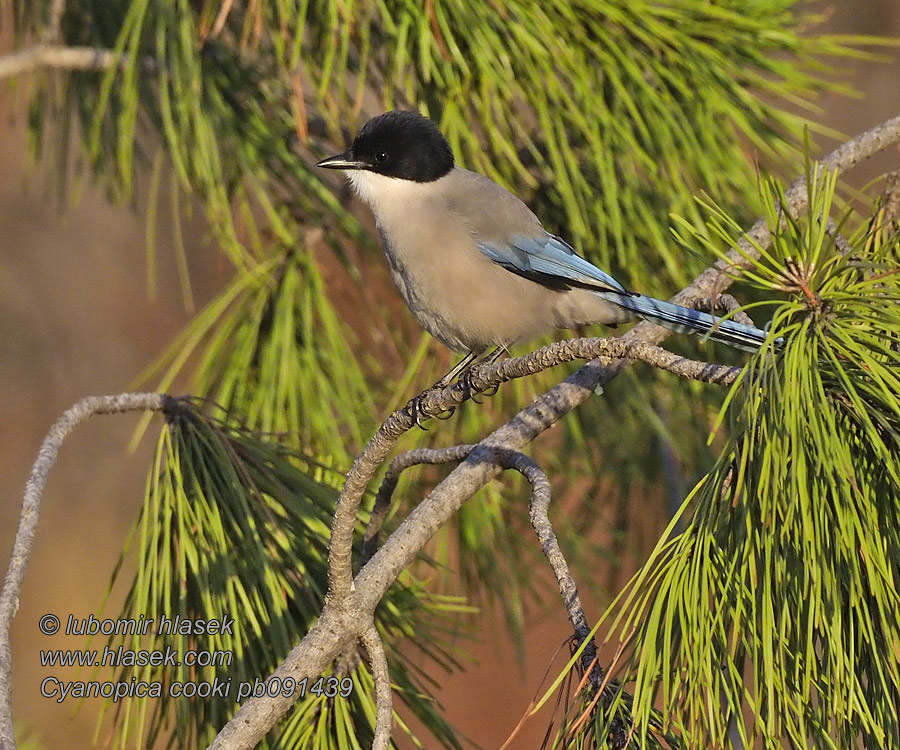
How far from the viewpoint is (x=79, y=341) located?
550cm

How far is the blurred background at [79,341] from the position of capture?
5.02 metres

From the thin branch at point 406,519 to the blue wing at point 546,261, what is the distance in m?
0.32

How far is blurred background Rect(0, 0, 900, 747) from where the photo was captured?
198 inches

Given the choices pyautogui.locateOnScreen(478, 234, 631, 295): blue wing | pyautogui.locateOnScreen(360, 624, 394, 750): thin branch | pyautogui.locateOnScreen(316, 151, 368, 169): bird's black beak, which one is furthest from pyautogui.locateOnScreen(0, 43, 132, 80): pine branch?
pyautogui.locateOnScreen(360, 624, 394, 750): thin branch

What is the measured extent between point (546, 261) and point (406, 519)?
799 mm

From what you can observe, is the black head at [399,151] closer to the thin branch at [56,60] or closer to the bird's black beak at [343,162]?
the bird's black beak at [343,162]

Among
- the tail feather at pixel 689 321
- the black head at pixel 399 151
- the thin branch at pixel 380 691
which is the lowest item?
the thin branch at pixel 380 691

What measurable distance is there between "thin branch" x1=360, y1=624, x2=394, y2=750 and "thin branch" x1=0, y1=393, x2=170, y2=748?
42cm

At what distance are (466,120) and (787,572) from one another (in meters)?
1.33

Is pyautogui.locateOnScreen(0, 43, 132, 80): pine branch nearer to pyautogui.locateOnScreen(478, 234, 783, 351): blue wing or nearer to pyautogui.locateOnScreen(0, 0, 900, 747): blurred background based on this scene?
pyautogui.locateOnScreen(478, 234, 783, 351): blue wing

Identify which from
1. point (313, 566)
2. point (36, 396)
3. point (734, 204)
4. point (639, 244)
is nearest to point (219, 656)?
point (313, 566)

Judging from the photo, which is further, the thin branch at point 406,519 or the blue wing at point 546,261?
the blue wing at point 546,261

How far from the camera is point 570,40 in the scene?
2.03m

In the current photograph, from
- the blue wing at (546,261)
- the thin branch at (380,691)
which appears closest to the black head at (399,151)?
the blue wing at (546,261)
